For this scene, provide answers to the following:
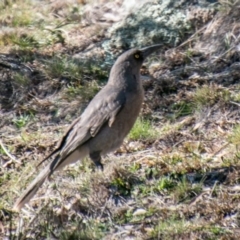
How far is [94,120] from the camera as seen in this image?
912 cm

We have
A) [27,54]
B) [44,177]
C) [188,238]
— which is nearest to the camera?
[188,238]

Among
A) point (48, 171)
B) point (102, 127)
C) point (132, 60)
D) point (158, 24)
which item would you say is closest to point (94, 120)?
point (102, 127)

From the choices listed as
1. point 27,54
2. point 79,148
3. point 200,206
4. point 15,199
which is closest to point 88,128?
point 79,148

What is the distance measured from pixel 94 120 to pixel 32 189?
104 centimetres

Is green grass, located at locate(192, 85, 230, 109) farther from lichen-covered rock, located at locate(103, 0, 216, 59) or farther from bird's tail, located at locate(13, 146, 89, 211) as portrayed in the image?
bird's tail, located at locate(13, 146, 89, 211)

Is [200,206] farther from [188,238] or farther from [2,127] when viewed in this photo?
[2,127]

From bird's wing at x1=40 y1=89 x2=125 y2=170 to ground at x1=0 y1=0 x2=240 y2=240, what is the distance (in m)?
0.32

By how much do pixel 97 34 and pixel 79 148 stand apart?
313 centimetres

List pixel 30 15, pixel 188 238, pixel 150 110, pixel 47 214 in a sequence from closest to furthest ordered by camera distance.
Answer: pixel 188 238 < pixel 47 214 < pixel 150 110 < pixel 30 15

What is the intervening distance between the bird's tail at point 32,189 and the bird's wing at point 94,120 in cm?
34

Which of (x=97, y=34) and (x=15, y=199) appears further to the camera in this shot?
(x=97, y=34)

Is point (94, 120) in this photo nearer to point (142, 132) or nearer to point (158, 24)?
point (142, 132)

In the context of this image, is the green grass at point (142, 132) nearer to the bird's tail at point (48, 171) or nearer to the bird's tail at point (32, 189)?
the bird's tail at point (48, 171)

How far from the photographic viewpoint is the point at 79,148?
902cm
